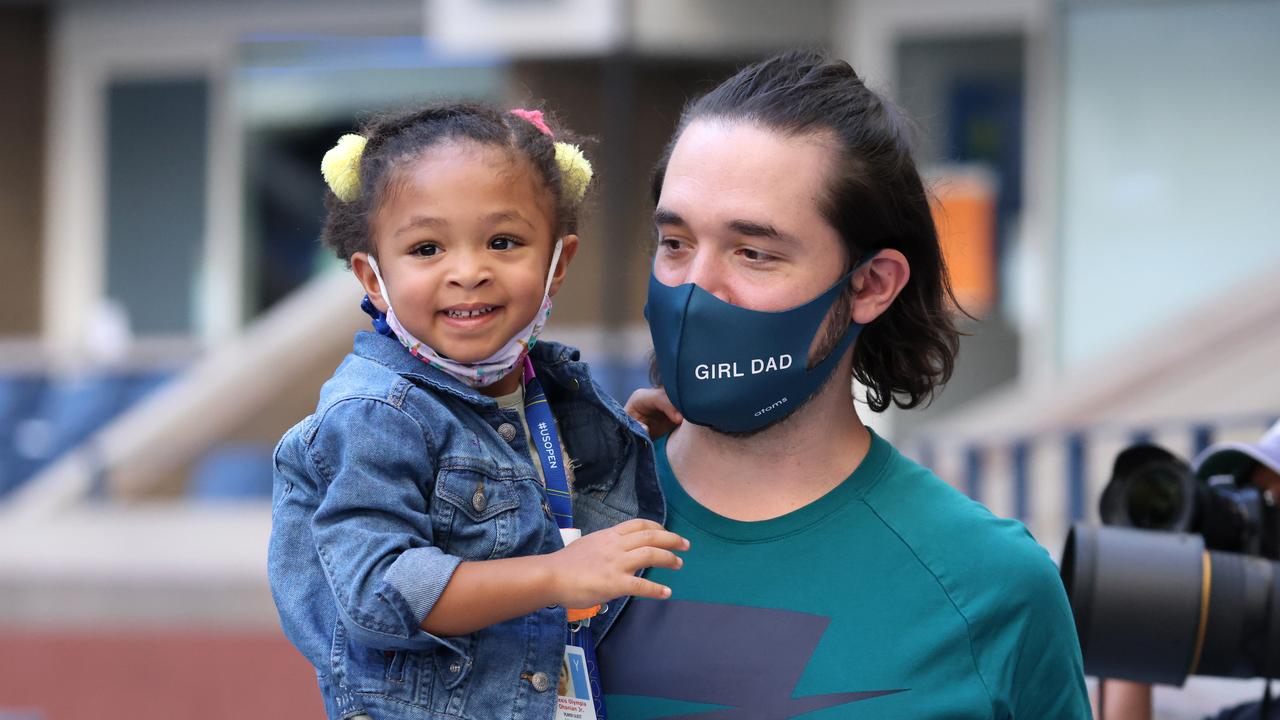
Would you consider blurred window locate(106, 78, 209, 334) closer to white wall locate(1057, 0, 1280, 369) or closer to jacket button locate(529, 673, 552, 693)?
white wall locate(1057, 0, 1280, 369)

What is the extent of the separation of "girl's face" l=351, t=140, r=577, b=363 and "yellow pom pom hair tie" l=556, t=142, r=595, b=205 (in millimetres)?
134

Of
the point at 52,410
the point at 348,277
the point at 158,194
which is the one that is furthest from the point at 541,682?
the point at 158,194

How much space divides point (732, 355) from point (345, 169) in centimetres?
65

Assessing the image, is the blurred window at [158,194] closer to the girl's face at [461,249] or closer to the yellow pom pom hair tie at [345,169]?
the yellow pom pom hair tie at [345,169]

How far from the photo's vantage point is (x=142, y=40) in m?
17.7

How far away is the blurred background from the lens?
28.8ft

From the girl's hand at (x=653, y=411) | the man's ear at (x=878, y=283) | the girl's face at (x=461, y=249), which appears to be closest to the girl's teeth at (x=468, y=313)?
the girl's face at (x=461, y=249)

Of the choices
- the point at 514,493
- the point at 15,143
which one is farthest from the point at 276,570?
the point at 15,143

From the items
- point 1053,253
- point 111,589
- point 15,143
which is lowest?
point 111,589

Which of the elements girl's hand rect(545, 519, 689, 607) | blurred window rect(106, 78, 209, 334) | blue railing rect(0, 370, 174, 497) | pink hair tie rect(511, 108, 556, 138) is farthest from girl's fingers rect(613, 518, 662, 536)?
blurred window rect(106, 78, 209, 334)

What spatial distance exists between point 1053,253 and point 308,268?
872 cm

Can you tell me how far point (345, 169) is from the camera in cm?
242

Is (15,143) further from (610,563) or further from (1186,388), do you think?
(610,563)

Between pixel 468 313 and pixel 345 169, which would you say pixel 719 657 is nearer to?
pixel 468 313
